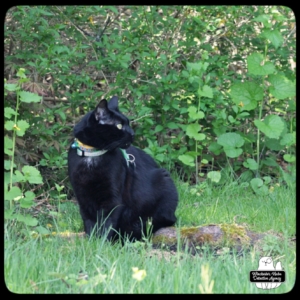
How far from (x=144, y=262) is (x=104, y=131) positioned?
40.0 inches

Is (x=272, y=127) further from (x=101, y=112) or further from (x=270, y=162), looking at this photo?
(x=101, y=112)

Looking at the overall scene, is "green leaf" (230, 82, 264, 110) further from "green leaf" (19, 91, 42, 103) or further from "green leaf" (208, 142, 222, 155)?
"green leaf" (19, 91, 42, 103)

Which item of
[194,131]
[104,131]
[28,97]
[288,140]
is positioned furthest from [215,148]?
[28,97]

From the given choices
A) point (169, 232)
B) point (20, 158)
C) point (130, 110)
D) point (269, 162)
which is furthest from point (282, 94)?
point (20, 158)

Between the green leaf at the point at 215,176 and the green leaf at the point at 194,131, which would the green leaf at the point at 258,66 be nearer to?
the green leaf at the point at 194,131

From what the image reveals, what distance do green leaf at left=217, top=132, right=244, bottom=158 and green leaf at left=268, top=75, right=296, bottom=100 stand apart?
521 mm

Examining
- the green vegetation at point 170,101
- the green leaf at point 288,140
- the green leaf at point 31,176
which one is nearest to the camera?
the green leaf at point 31,176

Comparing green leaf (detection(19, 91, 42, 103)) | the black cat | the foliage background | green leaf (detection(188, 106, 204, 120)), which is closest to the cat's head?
the black cat

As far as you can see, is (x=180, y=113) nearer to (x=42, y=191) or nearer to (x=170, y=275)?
(x=42, y=191)

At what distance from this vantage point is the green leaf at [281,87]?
5016 mm

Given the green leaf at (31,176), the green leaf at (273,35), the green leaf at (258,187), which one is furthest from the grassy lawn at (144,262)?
the green leaf at (273,35)

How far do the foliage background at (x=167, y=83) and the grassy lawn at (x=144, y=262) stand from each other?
768mm

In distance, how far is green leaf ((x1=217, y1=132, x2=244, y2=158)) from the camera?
5230 mm

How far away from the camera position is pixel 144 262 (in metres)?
3.30
